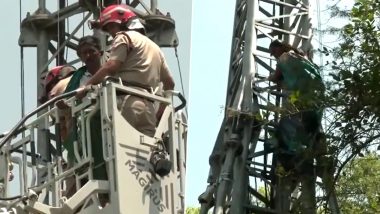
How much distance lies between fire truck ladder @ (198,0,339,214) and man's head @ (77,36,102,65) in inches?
83.3

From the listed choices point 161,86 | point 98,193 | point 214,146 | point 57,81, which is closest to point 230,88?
point 214,146

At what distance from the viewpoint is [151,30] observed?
432 inches

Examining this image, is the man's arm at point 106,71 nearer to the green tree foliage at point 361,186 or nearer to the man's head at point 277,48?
the green tree foliage at point 361,186

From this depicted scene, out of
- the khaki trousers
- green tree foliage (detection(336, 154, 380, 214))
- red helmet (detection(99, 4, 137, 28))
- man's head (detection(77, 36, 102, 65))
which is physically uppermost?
red helmet (detection(99, 4, 137, 28))

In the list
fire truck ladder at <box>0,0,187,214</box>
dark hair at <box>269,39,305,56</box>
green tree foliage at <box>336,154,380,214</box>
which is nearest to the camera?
fire truck ladder at <box>0,0,187,214</box>

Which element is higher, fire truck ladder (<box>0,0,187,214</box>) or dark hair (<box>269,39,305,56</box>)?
dark hair (<box>269,39,305,56</box>)

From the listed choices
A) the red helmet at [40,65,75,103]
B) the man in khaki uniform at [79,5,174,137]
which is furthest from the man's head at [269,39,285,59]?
the man in khaki uniform at [79,5,174,137]

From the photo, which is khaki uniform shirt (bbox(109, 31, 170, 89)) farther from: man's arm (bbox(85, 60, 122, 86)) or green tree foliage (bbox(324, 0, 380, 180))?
green tree foliage (bbox(324, 0, 380, 180))

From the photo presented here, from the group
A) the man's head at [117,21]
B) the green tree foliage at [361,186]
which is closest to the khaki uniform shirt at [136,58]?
the man's head at [117,21]

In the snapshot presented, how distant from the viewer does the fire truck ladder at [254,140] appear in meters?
10.8

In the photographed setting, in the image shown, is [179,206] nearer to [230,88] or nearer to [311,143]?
[311,143]

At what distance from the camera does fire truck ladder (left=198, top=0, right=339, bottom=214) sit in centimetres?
1080

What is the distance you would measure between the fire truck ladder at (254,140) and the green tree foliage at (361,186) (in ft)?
0.51

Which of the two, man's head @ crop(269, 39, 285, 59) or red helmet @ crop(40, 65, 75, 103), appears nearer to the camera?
red helmet @ crop(40, 65, 75, 103)
